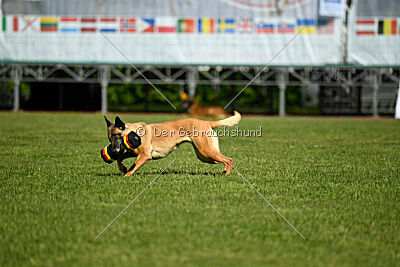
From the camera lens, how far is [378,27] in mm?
37406

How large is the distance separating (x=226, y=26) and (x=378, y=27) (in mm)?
9924

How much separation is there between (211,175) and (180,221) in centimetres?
347

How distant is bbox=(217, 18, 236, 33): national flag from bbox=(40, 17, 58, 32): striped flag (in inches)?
427

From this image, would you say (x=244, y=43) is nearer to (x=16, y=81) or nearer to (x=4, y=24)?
(x=16, y=81)

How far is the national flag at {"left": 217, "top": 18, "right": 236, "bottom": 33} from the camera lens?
37.4 metres

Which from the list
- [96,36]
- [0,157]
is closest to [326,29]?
[96,36]

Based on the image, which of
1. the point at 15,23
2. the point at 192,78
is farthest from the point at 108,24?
the point at 192,78

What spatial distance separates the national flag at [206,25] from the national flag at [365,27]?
9.42 metres

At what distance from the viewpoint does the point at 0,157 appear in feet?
38.9

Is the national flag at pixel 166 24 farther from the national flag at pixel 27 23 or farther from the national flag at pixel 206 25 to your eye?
the national flag at pixel 27 23

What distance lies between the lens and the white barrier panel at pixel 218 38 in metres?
37.2

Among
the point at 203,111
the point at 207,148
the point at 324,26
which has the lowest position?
the point at 203,111

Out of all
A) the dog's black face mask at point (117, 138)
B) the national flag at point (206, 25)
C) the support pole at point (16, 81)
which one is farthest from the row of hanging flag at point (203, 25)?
the dog's black face mask at point (117, 138)

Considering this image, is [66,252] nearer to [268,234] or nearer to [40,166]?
[268,234]
